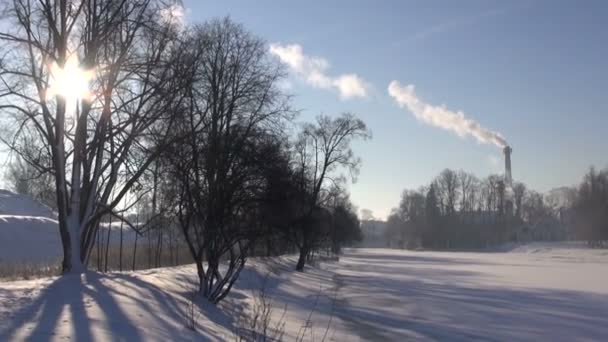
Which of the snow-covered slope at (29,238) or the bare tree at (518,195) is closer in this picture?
the snow-covered slope at (29,238)

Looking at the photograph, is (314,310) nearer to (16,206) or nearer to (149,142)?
(149,142)

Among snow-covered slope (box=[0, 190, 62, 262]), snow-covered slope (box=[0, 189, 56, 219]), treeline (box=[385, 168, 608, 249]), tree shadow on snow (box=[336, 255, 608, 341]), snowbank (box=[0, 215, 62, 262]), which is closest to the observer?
tree shadow on snow (box=[336, 255, 608, 341])

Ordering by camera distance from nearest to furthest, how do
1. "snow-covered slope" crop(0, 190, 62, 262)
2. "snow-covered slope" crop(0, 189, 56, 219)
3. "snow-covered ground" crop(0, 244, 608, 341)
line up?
1. "snow-covered ground" crop(0, 244, 608, 341)
2. "snow-covered slope" crop(0, 190, 62, 262)
3. "snow-covered slope" crop(0, 189, 56, 219)

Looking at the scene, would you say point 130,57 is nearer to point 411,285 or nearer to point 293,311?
point 293,311

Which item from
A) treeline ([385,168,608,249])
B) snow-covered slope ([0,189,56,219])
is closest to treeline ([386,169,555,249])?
treeline ([385,168,608,249])

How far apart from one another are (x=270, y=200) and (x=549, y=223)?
384ft

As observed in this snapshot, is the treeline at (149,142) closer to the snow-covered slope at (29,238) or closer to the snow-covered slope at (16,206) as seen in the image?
the snow-covered slope at (29,238)

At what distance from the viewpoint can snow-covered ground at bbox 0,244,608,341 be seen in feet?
34.2

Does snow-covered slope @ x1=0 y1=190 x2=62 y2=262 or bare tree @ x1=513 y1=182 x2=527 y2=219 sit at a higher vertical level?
bare tree @ x1=513 y1=182 x2=527 y2=219

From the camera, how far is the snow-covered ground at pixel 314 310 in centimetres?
1043

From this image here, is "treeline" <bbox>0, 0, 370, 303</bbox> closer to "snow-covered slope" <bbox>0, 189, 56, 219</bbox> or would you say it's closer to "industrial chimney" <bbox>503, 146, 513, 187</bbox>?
"snow-covered slope" <bbox>0, 189, 56, 219</bbox>

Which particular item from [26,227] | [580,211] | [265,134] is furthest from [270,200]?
[580,211]

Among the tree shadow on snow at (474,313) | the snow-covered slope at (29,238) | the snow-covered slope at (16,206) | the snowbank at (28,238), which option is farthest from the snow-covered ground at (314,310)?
the snow-covered slope at (16,206)

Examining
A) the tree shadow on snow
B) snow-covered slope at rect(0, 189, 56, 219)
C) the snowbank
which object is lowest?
the tree shadow on snow
